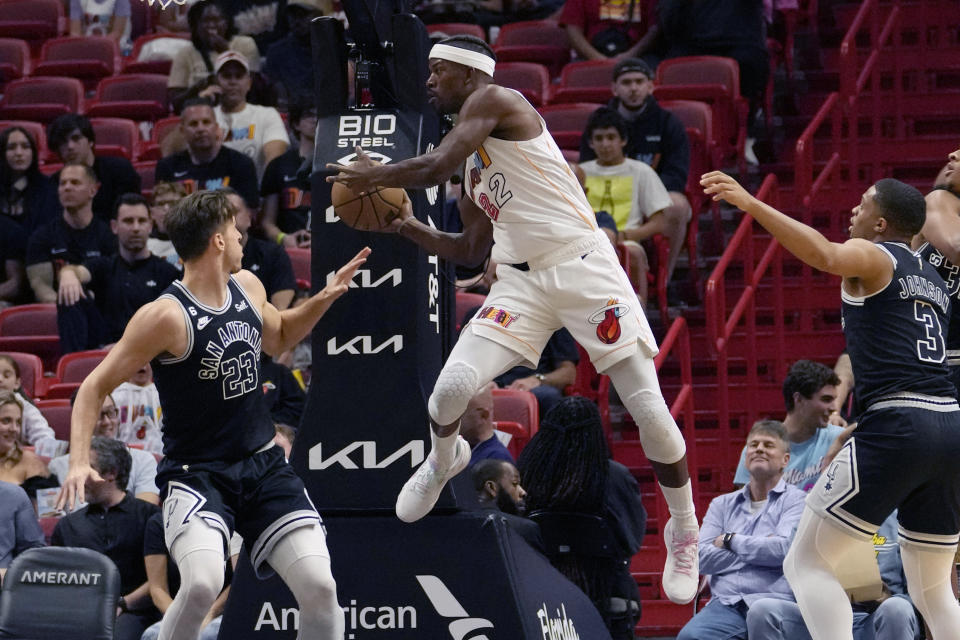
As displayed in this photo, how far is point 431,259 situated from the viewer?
23.3ft

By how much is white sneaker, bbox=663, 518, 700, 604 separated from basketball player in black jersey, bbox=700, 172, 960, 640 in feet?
1.96

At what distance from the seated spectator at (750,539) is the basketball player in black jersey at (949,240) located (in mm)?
1295

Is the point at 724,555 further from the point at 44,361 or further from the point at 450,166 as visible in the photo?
the point at 44,361

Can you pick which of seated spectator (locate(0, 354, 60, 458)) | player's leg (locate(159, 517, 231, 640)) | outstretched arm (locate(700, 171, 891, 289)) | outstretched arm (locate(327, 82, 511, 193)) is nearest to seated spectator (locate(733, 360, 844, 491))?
outstretched arm (locate(700, 171, 891, 289))

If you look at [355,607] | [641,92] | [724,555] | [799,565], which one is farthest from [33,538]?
[641,92]

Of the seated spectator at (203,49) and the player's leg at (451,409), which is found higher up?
the seated spectator at (203,49)

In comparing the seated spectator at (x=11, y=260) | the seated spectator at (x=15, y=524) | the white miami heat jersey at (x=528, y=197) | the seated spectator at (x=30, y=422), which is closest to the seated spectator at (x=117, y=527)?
the seated spectator at (x=15, y=524)

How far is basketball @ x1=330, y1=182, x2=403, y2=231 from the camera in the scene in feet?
21.4

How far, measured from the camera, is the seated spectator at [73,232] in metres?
11.6

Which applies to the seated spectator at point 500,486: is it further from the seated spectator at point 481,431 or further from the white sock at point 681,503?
the white sock at point 681,503

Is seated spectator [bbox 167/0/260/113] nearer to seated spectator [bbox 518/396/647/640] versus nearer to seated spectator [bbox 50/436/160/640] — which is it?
seated spectator [bbox 50/436/160/640]

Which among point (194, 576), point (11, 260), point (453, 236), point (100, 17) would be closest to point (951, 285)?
point (453, 236)

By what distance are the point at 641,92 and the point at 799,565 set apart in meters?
5.68

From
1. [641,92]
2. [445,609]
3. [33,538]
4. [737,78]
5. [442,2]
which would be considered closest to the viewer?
[445,609]
